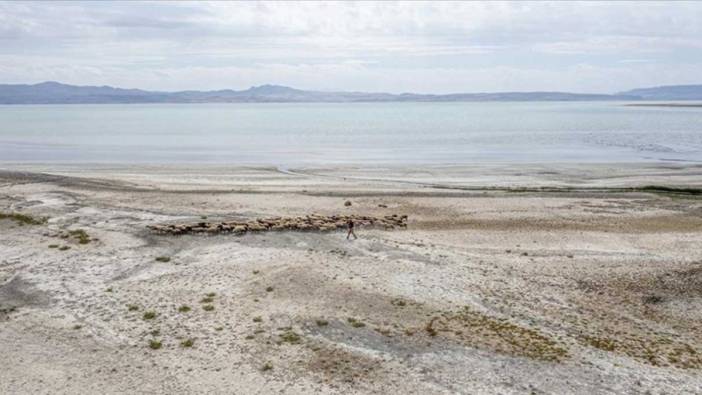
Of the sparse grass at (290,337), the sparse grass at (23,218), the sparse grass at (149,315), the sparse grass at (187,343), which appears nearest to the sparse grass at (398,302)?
the sparse grass at (290,337)

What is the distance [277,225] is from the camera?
33.1 meters

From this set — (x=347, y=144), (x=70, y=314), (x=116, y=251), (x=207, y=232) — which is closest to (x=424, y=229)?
(x=207, y=232)

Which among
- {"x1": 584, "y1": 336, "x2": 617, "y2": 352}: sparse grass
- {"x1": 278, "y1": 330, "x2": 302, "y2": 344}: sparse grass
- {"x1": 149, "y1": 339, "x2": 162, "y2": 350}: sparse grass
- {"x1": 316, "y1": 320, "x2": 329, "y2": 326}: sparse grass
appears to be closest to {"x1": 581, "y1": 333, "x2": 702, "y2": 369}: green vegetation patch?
{"x1": 584, "y1": 336, "x2": 617, "y2": 352}: sparse grass

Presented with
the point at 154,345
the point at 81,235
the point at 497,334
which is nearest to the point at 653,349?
the point at 497,334

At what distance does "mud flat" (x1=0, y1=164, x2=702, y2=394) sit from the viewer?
1805 centimetres

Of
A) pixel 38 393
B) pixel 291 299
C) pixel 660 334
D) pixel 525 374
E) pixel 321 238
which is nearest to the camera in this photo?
pixel 38 393

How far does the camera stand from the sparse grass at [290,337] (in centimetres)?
2008

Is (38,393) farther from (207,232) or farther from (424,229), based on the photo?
(424,229)

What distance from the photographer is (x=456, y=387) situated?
682 inches

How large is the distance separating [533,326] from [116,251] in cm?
1912

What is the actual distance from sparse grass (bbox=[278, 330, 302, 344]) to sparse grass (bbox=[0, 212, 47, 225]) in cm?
2065

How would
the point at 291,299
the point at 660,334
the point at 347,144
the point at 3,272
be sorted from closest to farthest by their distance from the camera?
the point at 660,334, the point at 291,299, the point at 3,272, the point at 347,144

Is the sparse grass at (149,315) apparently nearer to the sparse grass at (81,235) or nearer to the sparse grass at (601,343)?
the sparse grass at (81,235)

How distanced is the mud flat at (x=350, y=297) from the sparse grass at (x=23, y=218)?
253mm
